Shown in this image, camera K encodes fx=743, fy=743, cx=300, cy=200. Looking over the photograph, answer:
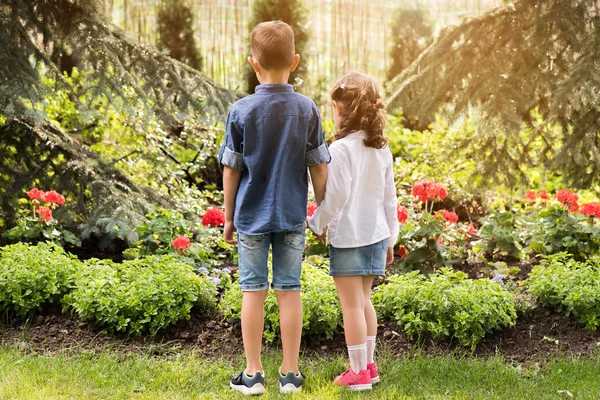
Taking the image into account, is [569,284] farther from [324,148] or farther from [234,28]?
[234,28]

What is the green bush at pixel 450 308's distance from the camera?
3.96 m

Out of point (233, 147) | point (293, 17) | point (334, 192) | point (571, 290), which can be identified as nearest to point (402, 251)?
point (571, 290)

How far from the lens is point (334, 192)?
3.25 metres

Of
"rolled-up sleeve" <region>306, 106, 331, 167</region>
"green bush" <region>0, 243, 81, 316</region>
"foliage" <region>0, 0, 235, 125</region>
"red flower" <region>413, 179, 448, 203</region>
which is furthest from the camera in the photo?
"foliage" <region>0, 0, 235, 125</region>

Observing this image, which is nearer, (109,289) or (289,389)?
(289,389)

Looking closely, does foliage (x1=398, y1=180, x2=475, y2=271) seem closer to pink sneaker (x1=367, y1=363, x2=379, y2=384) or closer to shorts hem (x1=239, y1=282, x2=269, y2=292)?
pink sneaker (x1=367, y1=363, x2=379, y2=384)

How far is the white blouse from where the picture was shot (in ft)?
10.7

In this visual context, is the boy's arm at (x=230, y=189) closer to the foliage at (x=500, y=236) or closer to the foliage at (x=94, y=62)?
the foliage at (x=94, y=62)

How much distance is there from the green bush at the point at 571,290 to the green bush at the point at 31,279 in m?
2.80

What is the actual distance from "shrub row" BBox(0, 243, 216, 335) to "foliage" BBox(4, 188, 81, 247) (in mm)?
541

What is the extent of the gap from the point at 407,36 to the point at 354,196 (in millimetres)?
7264

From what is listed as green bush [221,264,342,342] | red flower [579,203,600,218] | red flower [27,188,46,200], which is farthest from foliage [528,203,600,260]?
red flower [27,188,46,200]

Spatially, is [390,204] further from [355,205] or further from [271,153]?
[271,153]

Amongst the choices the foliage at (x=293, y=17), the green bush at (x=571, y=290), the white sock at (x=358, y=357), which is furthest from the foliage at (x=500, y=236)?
the foliage at (x=293, y=17)
